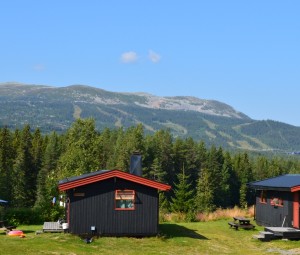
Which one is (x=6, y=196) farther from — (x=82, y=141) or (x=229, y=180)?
(x=229, y=180)

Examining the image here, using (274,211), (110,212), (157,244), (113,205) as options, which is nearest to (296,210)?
(274,211)

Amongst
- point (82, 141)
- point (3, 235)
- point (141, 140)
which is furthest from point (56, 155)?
point (3, 235)

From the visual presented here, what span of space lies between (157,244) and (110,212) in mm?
3365

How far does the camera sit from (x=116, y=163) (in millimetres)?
97812

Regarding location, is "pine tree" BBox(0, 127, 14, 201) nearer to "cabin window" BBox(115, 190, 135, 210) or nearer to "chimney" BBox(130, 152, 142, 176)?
"chimney" BBox(130, 152, 142, 176)

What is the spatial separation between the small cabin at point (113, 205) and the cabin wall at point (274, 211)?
386 inches

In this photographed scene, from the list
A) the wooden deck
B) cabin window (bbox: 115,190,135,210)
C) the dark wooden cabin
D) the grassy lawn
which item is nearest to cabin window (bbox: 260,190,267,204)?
the dark wooden cabin

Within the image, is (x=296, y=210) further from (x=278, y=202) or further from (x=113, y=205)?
(x=113, y=205)

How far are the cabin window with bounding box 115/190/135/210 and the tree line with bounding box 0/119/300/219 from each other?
85.5 feet

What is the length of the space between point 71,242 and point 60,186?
10.8 ft

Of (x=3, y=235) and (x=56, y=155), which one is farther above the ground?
(x=56, y=155)

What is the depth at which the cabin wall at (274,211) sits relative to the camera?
34.5m

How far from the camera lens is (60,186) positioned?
2830 centimetres

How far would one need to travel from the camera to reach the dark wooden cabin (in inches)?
1331
